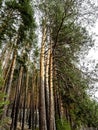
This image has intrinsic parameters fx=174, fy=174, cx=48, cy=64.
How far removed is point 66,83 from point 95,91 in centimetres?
178

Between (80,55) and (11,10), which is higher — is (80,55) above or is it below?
below

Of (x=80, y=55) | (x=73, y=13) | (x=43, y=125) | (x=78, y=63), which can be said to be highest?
(x=73, y=13)

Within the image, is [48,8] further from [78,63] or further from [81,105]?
[81,105]

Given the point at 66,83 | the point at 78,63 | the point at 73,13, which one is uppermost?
the point at 73,13

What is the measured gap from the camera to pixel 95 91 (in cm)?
1034

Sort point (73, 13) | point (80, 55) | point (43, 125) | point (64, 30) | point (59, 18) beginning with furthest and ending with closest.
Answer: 1. point (80, 55)
2. point (64, 30)
3. point (59, 18)
4. point (73, 13)
5. point (43, 125)

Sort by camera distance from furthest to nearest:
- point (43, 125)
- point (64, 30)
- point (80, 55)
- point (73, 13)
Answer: point (80, 55) → point (64, 30) → point (73, 13) → point (43, 125)

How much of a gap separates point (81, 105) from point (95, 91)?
1310 millimetres

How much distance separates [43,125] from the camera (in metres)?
7.31

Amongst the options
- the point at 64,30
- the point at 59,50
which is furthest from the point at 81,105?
the point at 64,30

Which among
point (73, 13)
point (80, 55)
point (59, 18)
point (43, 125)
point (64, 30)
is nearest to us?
point (43, 125)

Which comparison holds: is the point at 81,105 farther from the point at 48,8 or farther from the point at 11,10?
the point at 11,10

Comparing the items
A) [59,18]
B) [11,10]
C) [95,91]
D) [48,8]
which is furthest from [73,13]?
[95,91]

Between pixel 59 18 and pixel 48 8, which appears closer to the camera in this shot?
pixel 59 18
